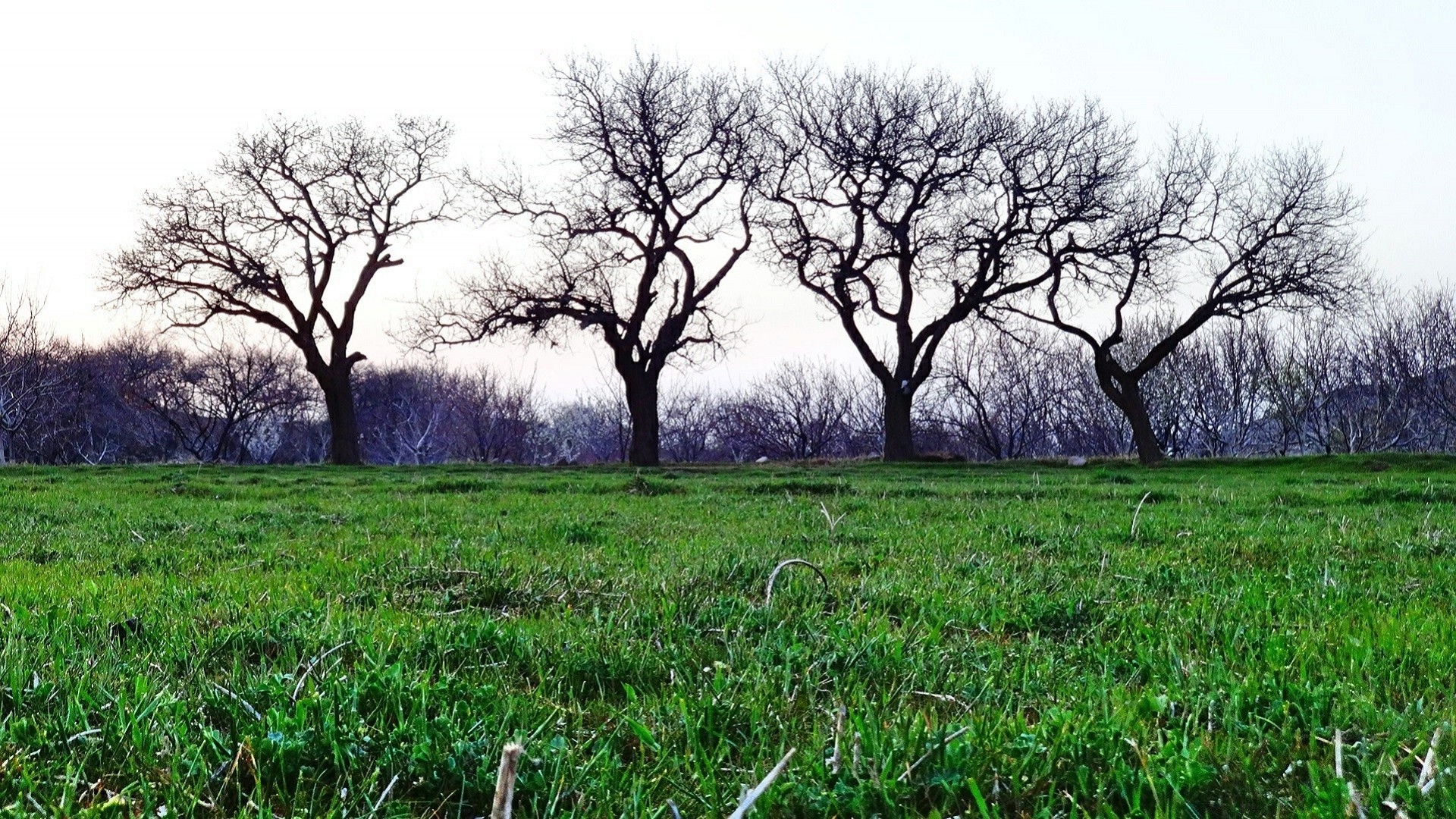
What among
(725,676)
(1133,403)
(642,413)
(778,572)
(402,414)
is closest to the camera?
(725,676)

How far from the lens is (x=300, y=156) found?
1286 inches

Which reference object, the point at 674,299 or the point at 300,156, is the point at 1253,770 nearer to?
the point at 674,299

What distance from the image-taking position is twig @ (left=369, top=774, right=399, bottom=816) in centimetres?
177

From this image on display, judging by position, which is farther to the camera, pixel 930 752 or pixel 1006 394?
pixel 1006 394

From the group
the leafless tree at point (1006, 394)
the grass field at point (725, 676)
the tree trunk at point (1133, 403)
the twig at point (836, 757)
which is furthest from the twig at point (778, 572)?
the leafless tree at point (1006, 394)

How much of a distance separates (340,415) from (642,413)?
38.8 feet

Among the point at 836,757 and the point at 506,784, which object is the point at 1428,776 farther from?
the point at 506,784

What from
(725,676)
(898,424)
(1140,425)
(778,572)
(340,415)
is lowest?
(725,676)

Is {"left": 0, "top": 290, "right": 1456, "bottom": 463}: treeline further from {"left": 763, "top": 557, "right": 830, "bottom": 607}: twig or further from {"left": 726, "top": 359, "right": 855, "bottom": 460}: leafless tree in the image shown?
{"left": 763, "top": 557, "right": 830, "bottom": 607}: twig

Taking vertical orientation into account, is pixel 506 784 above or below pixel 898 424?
below

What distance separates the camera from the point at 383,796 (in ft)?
5.84

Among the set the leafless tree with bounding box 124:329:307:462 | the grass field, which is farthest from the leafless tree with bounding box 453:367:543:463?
the grass field

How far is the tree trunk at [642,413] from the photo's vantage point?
108 ft

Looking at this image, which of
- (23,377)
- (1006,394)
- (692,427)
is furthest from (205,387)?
(1006,394)
